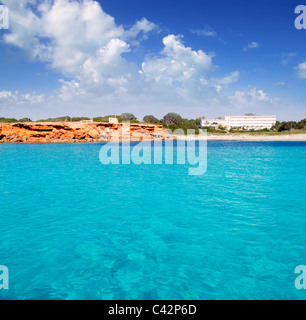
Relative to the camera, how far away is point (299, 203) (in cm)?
1330

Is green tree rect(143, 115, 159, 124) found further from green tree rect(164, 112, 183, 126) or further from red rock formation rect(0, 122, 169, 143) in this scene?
red rock formation rect(0, 122, 169, 143)

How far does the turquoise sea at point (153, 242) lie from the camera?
6.27 meters

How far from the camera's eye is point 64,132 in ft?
252

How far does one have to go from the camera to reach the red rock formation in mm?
74438


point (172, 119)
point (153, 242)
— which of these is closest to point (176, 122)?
point (172, 119)

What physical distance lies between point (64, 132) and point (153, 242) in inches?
2993

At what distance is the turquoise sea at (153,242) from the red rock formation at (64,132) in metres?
64.5

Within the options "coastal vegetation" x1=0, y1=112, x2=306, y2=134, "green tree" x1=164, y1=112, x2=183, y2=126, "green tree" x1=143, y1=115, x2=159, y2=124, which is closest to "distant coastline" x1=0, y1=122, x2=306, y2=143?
"coastal vegetation" x1=0, y1=112, x2=306, y2=134

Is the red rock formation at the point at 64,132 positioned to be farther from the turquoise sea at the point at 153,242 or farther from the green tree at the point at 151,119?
the turquoise sea at the point at 153,242
